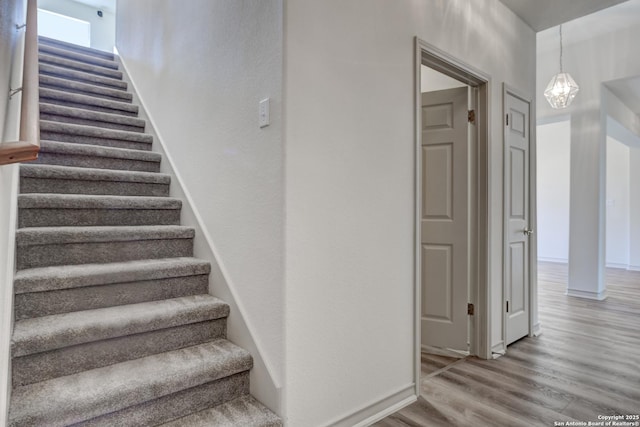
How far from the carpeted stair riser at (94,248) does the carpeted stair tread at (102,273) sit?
0.06 meters

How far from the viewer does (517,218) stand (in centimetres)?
312

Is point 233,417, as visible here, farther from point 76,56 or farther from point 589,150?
point 589,150

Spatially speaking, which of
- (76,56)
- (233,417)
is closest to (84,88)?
(76,56)

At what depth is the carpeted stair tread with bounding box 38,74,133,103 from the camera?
3.11 meters

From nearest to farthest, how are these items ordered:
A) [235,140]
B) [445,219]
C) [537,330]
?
[235,140]
[445,219]
[537,330]

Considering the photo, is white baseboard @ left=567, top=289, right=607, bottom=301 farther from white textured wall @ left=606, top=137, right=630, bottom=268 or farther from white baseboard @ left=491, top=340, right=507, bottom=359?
white textured wall @ left=606, top=137, right=630, bottom=268

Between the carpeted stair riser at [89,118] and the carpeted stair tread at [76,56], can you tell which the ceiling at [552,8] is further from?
the carpeted stair tread at [76,56]

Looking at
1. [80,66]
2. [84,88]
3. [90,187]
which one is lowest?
[90,187]

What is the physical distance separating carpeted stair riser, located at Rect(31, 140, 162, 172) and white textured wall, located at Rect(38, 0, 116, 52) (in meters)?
4.61

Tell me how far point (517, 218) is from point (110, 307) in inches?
118

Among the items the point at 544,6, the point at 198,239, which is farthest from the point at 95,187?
the point at 544,6

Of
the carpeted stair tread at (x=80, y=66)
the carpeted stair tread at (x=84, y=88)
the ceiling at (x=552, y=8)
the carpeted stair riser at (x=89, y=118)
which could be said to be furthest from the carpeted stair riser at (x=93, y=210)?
the ceiling at (x=552, y=8)

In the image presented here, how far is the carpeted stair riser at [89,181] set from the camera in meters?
2.20

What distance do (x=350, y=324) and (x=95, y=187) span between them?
72.4 inches
